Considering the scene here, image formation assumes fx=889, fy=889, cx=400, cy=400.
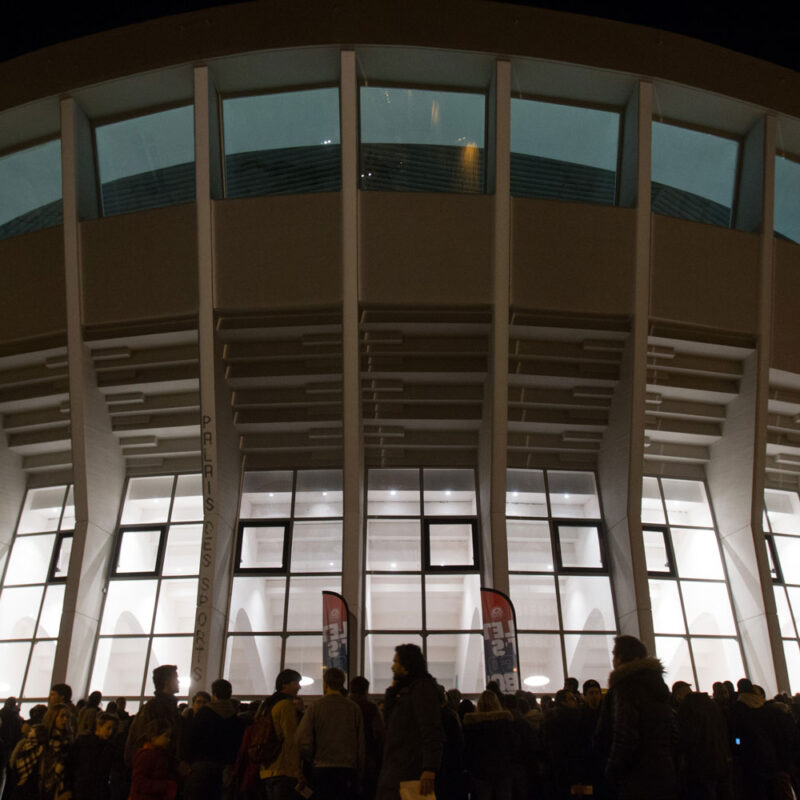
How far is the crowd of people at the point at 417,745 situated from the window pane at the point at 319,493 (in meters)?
7.48

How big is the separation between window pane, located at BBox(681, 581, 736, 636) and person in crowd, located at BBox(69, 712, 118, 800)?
12.7 metres

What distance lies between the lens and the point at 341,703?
6633 millimetres

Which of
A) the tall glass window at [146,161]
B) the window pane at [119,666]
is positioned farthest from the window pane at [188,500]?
the tall glass window at [146,161]

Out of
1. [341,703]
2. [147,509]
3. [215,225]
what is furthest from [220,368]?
[341,703]

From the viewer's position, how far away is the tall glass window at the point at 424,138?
Result: 55.2ft

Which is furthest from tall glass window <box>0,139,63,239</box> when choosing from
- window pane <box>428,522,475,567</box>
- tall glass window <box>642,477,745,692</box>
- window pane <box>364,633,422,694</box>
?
tall glass window <box>642,477,745,692</box>

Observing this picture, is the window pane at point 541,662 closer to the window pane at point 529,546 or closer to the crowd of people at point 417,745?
the window pane at point 529,546

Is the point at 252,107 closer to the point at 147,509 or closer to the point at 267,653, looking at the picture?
the point at 147,509

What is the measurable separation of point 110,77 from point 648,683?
15253mm

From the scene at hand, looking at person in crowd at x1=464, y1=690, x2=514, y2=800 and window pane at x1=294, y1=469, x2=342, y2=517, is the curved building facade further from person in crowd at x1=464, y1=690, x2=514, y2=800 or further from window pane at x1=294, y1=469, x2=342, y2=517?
person in crowd at x1=464, y1=690, x2=514, y2=800

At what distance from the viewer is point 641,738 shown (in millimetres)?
5352

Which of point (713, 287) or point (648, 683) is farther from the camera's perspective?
point (713, 287)

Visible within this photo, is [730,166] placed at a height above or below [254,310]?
above

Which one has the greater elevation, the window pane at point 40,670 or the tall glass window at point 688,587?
the tall glass window at point 688,587
